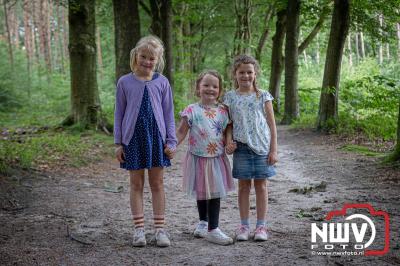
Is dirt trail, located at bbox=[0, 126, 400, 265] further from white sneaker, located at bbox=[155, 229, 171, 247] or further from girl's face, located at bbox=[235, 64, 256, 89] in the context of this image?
girl's face, located at bbox=[235, 64, 256, 89]

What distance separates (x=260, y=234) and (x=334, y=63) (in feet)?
32.0

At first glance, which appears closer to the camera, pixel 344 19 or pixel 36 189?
pixel 36 189

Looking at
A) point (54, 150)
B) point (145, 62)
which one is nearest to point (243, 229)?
point (145, 62)

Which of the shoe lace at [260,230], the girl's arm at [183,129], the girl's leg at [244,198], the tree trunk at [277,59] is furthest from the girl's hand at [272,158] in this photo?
the tree trunk at [277,59]

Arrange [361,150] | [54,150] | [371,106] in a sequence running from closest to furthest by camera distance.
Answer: [54,150] < [361,150] < [371,106]

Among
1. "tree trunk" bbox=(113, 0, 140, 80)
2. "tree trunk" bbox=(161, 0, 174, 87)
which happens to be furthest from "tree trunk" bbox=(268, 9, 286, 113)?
"tree trunk" bbox=(113, 0, 140, 80)

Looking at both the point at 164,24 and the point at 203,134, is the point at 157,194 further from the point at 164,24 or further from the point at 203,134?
the point at 164,24

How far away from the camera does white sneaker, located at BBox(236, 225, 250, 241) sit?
4297 millimetres

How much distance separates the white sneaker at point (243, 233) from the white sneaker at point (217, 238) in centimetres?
12

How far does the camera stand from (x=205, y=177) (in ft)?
14.0

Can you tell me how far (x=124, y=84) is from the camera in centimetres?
425

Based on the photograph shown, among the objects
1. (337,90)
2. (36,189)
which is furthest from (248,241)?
(337,90)

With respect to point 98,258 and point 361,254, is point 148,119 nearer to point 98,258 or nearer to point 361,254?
point 98,258

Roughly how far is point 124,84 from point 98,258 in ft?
5.11
